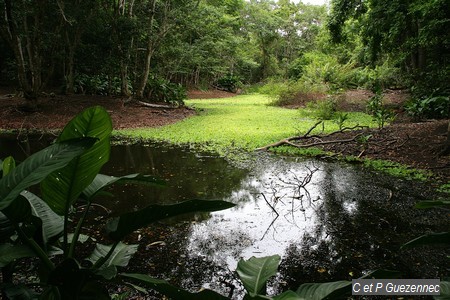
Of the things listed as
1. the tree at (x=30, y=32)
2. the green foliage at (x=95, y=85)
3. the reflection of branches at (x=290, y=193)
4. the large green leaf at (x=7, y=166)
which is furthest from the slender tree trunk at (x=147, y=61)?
the large green leaf at (x=7, y=166)

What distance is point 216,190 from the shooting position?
4.85 meters

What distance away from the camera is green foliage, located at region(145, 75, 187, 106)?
49.5 ft

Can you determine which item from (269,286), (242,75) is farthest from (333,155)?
(242,75)

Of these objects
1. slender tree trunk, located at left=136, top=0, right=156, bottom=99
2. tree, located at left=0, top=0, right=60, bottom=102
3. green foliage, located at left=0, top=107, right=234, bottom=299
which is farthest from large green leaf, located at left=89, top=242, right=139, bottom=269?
slender tree trunk, located at left=136, top=0, right=156, bottom=99

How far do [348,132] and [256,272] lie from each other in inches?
329

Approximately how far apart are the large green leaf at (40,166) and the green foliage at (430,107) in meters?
10.8

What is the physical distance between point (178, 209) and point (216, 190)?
3683mm

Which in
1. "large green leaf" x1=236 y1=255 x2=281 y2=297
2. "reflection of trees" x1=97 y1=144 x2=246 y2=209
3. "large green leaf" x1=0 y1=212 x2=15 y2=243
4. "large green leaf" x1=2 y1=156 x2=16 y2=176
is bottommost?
"reflection of trees" x1=97 y1=144 x2=246 y2=209

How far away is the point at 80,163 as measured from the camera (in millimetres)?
1218

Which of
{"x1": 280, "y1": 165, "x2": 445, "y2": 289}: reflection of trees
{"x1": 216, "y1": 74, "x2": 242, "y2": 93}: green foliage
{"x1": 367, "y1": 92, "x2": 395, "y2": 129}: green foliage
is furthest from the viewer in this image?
{"x1": 216, "y1": 74, "x2": 242, "y2": 93}: green foliage

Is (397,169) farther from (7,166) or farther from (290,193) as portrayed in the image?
(7,166)

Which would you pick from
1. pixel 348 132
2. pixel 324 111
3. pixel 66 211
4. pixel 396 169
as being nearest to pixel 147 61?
pixel 324 111

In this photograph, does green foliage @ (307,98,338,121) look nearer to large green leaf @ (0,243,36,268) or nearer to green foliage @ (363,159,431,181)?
green foliage @ (363,159,431,181)

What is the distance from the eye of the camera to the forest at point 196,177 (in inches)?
47.9
